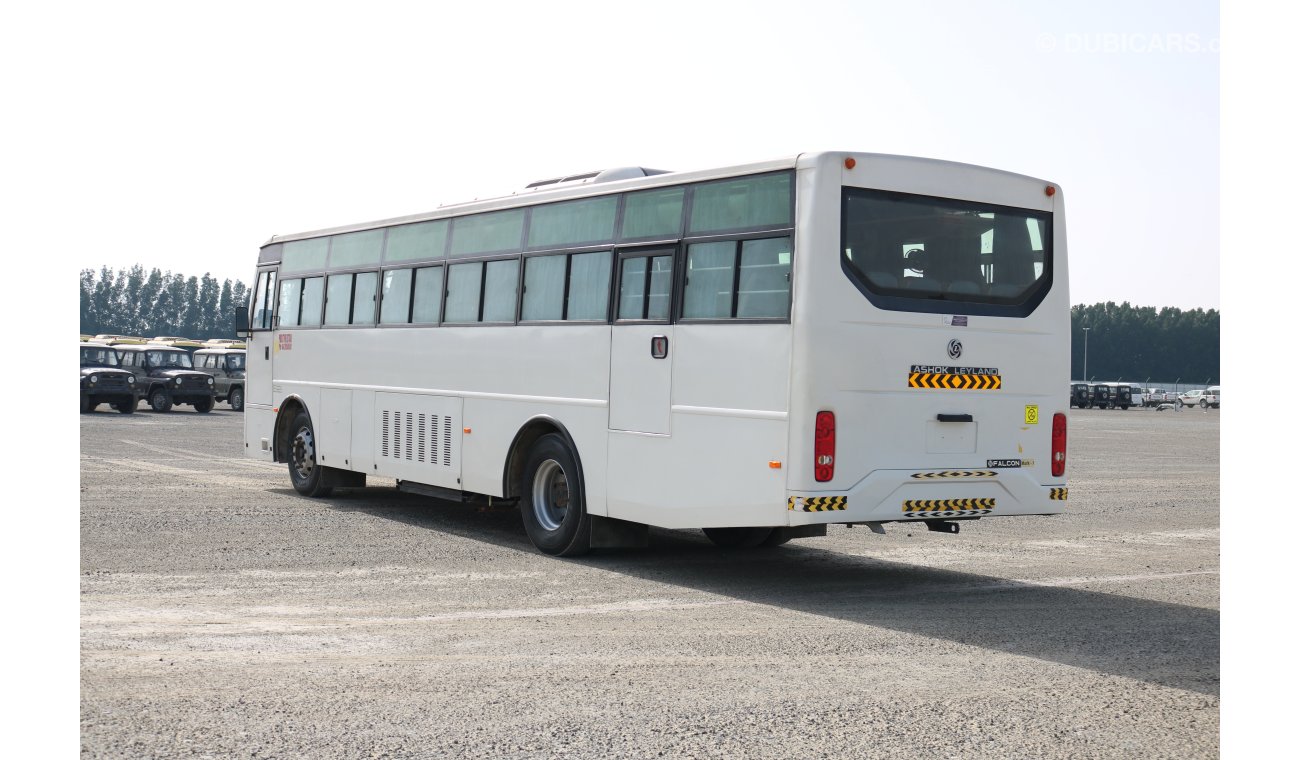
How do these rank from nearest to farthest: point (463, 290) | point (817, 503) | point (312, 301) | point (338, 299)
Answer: point (817, 503)
point (463, 290)
point (338, 299)
point (312, 301)

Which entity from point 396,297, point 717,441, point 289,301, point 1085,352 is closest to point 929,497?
point 717,441

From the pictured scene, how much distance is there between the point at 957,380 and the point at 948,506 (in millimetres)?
957

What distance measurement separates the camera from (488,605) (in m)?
9.58

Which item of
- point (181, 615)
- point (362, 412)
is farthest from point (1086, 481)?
point (181, 615)

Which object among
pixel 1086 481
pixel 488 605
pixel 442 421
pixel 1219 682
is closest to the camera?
pixel 1219 682

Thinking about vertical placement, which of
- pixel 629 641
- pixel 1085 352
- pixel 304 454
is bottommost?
pixel 629 641

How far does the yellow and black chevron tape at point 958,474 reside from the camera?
10.3 m

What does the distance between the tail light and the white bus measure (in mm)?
22

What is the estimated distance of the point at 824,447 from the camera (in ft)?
32.2

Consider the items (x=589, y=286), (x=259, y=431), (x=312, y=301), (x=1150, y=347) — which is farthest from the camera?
(x=1150, y=347)

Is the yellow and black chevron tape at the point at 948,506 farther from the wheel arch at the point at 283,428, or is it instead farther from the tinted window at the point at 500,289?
the wheel arch at the point at 283,428

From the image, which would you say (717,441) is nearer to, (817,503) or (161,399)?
(817,503)

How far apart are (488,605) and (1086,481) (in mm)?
16298

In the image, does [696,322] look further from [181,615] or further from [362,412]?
[362,412]
